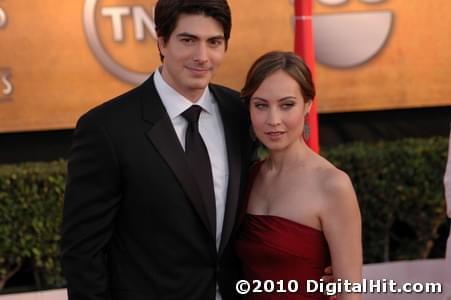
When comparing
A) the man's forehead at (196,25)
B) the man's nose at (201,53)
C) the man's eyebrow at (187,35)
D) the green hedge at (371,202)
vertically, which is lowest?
the green hedge at (371,202)

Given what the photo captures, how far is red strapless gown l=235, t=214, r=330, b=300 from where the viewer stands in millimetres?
2775

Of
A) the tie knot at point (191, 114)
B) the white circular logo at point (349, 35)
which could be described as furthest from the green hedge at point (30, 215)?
the tie knot at point (191, 114)

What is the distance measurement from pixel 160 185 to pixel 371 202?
11.8ft

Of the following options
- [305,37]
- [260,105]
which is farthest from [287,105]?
[305,37]

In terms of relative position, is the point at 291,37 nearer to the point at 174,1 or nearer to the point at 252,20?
the point at 252,20

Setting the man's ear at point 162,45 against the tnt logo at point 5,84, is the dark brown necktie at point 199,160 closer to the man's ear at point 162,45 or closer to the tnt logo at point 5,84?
the man's ear at point 162,45

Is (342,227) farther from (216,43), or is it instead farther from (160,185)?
(216,43)

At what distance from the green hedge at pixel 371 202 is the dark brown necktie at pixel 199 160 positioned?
3036 mm

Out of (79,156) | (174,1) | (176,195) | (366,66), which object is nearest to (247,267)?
(176,195)

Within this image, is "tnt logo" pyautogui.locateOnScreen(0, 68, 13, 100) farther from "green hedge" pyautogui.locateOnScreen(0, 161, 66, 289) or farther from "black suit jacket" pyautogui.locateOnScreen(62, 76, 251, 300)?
"black suit jacket" pyautogui.locateOnScreen(62, 76, 251, 300)

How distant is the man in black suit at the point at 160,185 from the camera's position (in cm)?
255

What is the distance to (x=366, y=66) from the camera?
242 inches

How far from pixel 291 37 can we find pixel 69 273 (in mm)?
A: 3663

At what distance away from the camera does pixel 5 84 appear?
5594 millimetres
